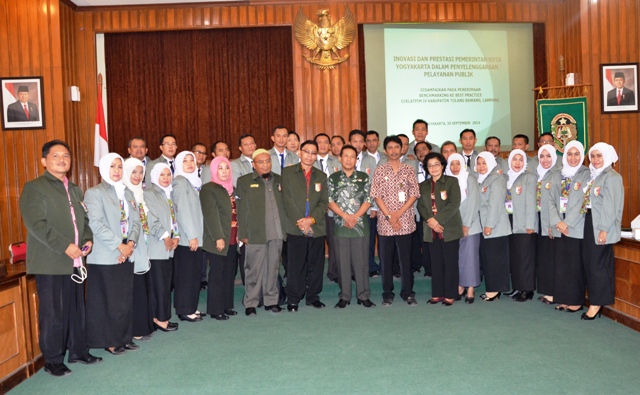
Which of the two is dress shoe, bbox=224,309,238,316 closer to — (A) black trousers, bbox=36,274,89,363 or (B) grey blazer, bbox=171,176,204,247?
(B) grey blazer, bbox=171,176,204,247

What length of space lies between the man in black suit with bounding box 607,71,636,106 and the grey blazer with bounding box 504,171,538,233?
10.8 ft

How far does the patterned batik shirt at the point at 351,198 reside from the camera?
541cm

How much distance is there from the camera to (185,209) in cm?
487

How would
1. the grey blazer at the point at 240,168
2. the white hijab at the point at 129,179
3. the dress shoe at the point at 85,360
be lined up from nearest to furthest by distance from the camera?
the dress shoe at the point at 85,360 < the white hijab at the point at 129,179 < the grey blazer at the point at 240,168

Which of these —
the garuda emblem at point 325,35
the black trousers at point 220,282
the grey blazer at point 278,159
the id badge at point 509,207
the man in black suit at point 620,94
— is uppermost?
the garuda emblem at point 325,35

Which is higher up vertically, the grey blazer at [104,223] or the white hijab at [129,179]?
the white hijab at [129,179]

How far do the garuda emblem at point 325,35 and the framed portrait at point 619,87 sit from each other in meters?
3.47

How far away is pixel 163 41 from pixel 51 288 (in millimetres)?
5396

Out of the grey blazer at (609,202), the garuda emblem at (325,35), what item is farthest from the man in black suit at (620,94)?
the grey blazer at (609,202)

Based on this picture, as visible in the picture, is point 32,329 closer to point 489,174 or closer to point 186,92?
point 489,174

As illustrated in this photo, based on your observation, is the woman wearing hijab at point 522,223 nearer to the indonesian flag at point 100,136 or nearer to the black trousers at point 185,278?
the black trousers at point 185,278

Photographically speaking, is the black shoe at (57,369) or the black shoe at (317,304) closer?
the black shoe at (57,369)

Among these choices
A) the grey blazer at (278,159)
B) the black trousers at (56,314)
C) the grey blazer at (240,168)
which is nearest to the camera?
the black trousers at (56,314)

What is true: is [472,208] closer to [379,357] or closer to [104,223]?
[379,357]
